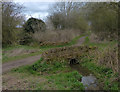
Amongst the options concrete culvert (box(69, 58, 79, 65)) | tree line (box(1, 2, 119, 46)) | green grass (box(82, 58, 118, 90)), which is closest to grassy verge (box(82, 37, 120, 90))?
green grass (box(82, 58, 118, 90))

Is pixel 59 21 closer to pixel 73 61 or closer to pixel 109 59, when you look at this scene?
pixel 73 61

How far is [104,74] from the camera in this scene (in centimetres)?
679

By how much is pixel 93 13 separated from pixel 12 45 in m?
12.1

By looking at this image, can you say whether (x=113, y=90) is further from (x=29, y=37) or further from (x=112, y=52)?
(x=29, y=37)

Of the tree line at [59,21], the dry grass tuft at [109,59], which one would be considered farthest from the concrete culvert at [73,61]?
the tree line at [59,21]

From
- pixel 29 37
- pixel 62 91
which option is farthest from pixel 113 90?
pixel 29 37

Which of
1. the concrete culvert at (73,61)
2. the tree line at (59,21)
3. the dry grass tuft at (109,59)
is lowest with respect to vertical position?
the concrete culvert at (73,61)

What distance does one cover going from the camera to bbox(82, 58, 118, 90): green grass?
5.45 metres

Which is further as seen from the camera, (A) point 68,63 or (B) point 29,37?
(B) point 29,37

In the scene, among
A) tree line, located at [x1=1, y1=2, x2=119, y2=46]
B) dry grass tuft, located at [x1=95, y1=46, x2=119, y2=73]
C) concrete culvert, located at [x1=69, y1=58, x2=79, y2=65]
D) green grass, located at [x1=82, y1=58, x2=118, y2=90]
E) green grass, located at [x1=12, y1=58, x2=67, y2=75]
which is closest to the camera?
green grass, located at [x1=82, y1=58, x2=118, y2=90]

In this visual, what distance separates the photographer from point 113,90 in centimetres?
512

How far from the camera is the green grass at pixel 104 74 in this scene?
545 centimetres

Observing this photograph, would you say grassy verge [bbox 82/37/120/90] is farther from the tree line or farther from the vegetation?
the tree line

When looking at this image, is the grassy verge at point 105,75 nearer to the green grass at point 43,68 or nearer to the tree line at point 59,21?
the green grass at point 43,68
